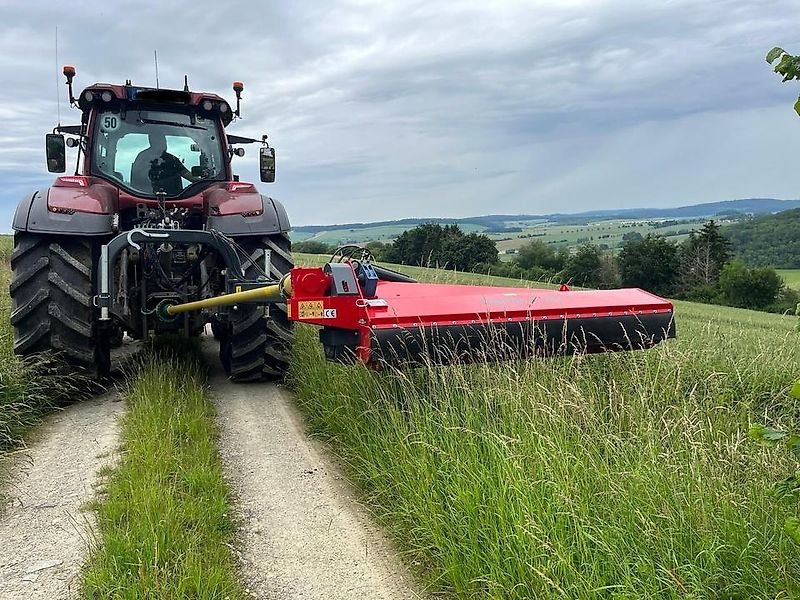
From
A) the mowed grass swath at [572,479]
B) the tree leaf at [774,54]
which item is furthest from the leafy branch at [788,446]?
the tree leaf at [774,54]

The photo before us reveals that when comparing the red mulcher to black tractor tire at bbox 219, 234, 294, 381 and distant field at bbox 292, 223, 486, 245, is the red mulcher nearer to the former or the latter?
black tractor tire at bbox 219, 234, 294, 381

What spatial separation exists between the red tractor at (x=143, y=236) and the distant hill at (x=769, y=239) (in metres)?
38.3

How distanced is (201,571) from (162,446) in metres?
1.40

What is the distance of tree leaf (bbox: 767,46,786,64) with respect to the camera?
158 cm

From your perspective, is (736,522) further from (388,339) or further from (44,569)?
(44,569)

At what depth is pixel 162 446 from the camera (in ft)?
12.2

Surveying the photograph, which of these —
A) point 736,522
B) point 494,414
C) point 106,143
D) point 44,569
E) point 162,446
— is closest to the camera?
point 736,522

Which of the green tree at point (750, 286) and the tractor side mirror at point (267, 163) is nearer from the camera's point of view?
the tractor side mirror at point (267, 163)

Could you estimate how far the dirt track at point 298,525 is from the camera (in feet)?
8.52

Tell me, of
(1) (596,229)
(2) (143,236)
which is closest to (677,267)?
(1) (596,229)

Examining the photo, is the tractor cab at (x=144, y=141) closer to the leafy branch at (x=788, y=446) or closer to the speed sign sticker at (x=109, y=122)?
the speed sign sticker at (x=109, y=122)

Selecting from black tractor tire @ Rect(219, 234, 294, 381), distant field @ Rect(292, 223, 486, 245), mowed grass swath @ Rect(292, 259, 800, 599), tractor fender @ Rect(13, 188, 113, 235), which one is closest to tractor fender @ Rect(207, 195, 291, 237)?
black tractor tire @ Rect(219, 234, 294, 381)

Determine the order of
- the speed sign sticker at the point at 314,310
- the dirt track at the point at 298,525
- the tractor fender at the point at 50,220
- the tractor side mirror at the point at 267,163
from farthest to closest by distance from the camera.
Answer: the tractor side mirror at the point at 267,163, the tractor fender at the point at 50,220, the speed sign sticker at the point at 314,310, the dirt track at the point at 298,525

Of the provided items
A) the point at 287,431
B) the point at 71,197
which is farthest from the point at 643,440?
the point at 71,197
